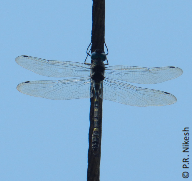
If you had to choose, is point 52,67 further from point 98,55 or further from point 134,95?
point 134,95

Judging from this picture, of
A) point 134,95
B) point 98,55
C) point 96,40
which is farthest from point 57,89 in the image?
point 134,95

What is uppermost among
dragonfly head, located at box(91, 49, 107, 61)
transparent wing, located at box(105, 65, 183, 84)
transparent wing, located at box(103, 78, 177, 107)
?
dragonfly head, located at box(91, 49, 107, 61)

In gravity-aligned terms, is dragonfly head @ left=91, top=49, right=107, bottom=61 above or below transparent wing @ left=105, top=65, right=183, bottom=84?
above

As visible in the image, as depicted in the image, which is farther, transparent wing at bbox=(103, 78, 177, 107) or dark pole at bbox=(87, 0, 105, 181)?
transparent wing at bbox=(103, 78, 177, 107)

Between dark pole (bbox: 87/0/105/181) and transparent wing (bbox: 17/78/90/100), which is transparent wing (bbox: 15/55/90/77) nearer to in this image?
transparent wing (bbox: 17/78/90/100)

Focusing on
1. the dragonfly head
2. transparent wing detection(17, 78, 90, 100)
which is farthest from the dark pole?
transparent wing detection(17, 78, 90, 100)

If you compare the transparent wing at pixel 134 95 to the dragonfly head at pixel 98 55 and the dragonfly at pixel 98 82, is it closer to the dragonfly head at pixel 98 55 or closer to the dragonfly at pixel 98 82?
the dragonfly at pixel 98 82

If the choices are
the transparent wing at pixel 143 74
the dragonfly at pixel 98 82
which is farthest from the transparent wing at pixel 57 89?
the transparent wing at pixel 143 74
